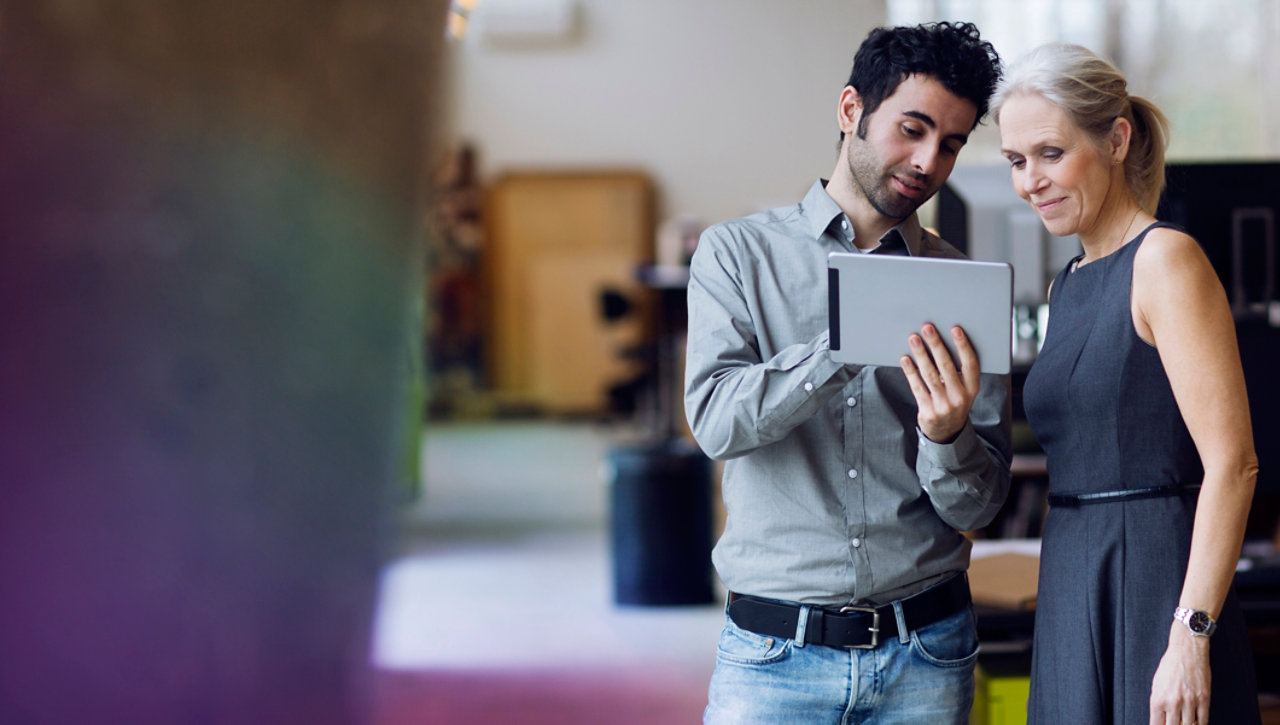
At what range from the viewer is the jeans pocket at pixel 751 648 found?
56.5 inches

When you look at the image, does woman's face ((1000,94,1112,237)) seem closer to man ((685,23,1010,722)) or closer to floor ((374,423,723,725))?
man ((685,23,1010,722))

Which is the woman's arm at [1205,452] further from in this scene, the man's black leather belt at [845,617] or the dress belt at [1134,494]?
the man's black leather belt at [845,617]

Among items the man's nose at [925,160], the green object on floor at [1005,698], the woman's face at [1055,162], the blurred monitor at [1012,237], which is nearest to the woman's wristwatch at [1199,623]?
the woman's face at [1055,162]

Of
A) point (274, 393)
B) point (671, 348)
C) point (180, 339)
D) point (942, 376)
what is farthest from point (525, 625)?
point (671, 348)

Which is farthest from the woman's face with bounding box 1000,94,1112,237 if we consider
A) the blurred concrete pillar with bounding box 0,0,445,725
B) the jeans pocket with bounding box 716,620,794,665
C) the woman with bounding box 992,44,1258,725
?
the blurred concrete pillar with bounding box 0,0,445,725

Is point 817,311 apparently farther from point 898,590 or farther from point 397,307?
point 397,307

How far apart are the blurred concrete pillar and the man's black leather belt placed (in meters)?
0.65

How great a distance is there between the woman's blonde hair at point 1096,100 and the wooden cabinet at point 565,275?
9.78 meters

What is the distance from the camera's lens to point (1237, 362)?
1312 mm

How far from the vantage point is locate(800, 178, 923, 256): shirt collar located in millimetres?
1487

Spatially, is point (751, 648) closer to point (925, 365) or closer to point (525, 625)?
point (925, 365)

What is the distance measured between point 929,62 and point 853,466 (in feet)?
1.61

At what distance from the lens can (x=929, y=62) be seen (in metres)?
1.41

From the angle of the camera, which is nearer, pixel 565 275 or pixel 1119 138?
pixel 1119 138
